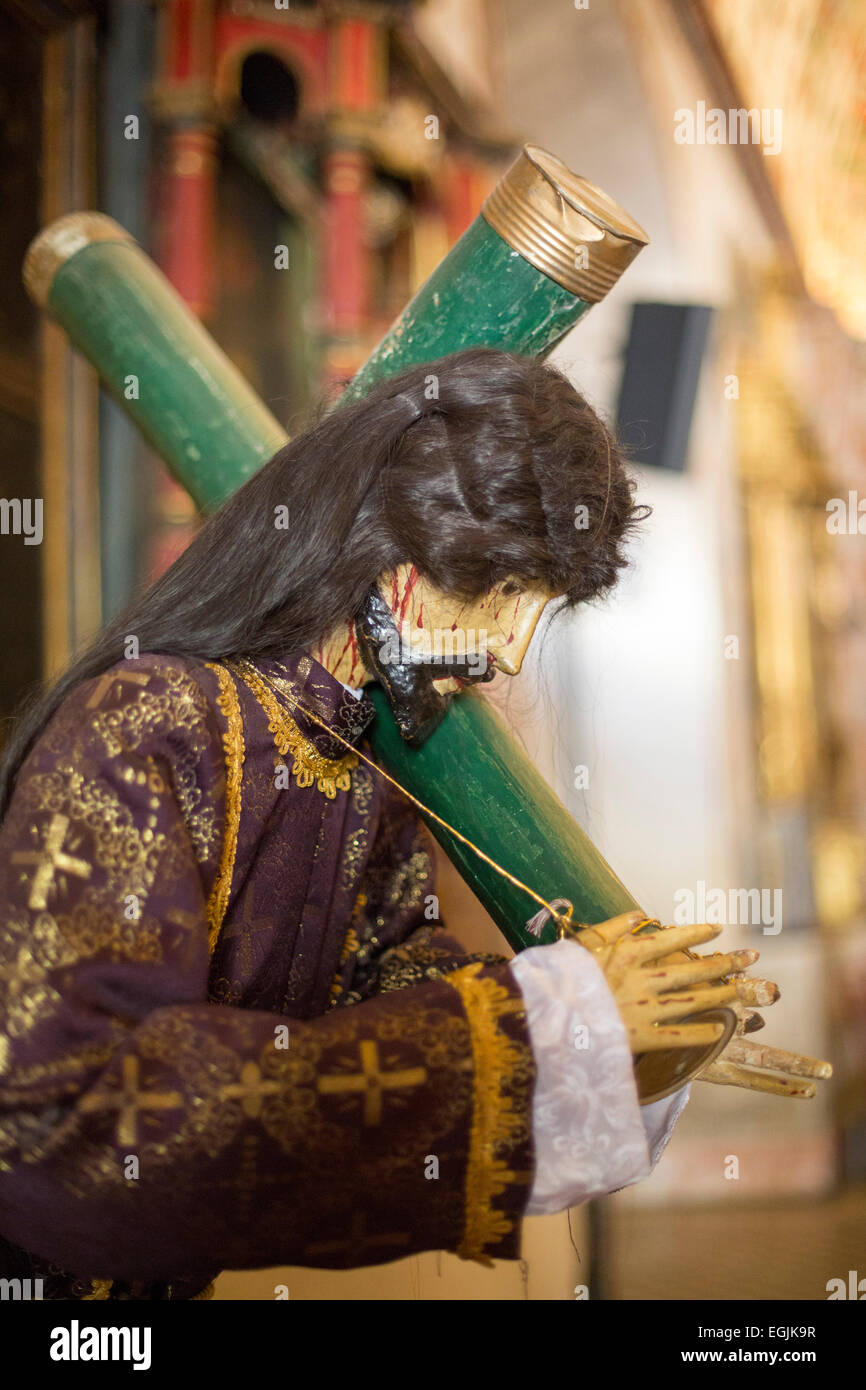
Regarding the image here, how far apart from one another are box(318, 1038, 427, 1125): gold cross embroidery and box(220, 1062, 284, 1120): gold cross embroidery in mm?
41

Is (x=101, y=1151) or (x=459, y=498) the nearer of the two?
(x=101, y=1151)

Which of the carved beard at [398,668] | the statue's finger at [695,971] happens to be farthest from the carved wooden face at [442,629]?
the statue's finger at [695,971]

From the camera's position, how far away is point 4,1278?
1.14 metres

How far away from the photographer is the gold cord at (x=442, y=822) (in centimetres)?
117

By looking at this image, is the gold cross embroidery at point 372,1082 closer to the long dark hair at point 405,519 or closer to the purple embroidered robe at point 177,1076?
the purple embroidered robe at point 177,1076

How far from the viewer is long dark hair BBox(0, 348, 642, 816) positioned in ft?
3.64

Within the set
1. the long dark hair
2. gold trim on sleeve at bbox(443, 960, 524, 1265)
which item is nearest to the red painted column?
the long dark hair

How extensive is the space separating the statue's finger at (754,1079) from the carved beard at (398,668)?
0.44 m

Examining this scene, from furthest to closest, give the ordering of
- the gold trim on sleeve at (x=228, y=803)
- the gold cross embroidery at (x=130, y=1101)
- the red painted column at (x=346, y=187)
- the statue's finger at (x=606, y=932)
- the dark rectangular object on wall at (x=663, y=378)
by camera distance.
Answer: the red painted column at (x=346, y=187), the dark rectangular object on wall at (x=663, y=378), the gold trim on sleeve at (x=228, y=803), the statue's finger at (x=606, y=932), the gold cross embroidery at (x=130, y=1101)

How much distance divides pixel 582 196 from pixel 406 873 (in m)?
0.78

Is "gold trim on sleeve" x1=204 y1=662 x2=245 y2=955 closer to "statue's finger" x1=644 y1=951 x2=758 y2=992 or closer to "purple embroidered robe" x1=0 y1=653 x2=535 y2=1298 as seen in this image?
"purple embroidered robe" x1=0 y1=653 x2=535 y2=1298

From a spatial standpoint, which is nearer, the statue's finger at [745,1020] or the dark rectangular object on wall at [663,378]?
the statue's finger at [745,1020]
